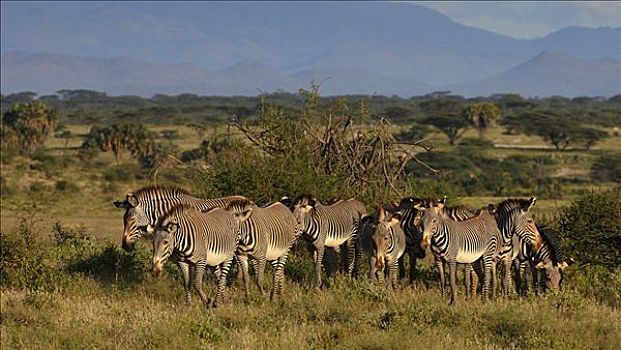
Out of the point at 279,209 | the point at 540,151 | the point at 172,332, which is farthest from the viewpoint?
the point at 540,151

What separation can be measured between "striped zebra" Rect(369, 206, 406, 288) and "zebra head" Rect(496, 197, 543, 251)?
1719 mm

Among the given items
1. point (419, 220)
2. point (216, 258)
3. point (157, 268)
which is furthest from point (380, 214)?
point (157, 268)

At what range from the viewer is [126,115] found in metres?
112

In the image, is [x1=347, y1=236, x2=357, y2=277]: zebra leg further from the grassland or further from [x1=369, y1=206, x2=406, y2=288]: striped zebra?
[x1=369, y1=206, x2=406, y2=288]: striped zebra

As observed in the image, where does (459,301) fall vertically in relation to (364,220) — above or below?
below

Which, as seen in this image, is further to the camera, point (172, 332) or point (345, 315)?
point (345, 315)

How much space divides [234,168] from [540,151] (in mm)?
62549

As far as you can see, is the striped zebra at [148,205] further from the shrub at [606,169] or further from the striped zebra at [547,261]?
the shrub at [606,169]

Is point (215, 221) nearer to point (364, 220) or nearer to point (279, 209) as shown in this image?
point (279, 209)

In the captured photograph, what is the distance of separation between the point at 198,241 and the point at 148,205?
82.4 inches

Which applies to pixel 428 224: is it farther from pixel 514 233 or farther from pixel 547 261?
pixel 547 261

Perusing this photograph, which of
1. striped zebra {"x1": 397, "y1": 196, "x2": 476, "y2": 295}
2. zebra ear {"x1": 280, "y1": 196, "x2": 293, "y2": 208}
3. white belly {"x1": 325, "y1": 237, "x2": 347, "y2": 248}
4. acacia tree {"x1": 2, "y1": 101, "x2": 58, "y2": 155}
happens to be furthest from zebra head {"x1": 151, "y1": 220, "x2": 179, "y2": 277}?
acacia tree {"x1": 2, "y1": 101, "x2": 58, "y2": 155}

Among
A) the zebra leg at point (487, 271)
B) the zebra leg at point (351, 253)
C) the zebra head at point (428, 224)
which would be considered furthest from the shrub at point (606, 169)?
the zebra head at point (428, 224)

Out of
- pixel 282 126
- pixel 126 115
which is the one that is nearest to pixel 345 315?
pixel 282 126
